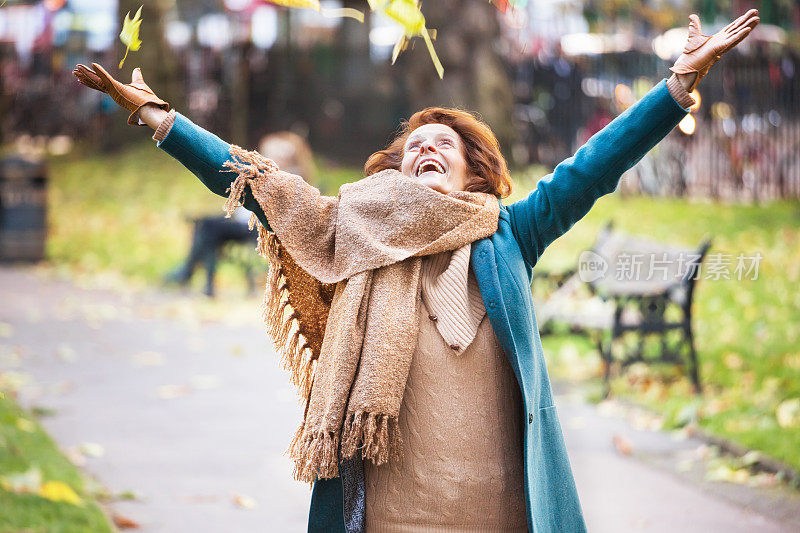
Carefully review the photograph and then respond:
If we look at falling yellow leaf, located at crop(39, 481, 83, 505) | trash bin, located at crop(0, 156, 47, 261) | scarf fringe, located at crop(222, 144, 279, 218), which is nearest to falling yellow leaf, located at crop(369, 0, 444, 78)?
scarf fringe, located at crop(222, 144, 279, 218)

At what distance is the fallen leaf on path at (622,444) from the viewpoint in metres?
5.44

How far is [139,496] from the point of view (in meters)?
4.63

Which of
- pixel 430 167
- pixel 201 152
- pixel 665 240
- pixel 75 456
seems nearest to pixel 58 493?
pixel 75 456

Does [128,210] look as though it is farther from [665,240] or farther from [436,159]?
[436,159]

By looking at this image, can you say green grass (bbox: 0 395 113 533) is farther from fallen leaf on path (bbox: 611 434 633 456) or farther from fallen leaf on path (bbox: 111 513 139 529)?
fallen leaf on path (bbox: 611 434 633 456)

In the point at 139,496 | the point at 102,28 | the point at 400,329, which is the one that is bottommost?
the point at 139,496

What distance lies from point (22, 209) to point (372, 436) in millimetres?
11994

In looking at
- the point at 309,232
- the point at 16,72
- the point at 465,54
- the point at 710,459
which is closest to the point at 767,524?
the point at 710,459

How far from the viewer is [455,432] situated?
2.53 m

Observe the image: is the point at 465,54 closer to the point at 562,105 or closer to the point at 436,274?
the point at 562,105

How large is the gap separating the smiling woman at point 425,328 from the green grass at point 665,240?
303 centimetres

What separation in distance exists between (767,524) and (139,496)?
2933mm

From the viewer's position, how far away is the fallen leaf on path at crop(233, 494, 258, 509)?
4.59 metres

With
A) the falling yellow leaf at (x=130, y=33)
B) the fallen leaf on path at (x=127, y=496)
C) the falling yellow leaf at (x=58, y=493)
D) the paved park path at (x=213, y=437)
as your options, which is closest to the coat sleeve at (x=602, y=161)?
the falling yellow leaf at (x=130, y=33)
